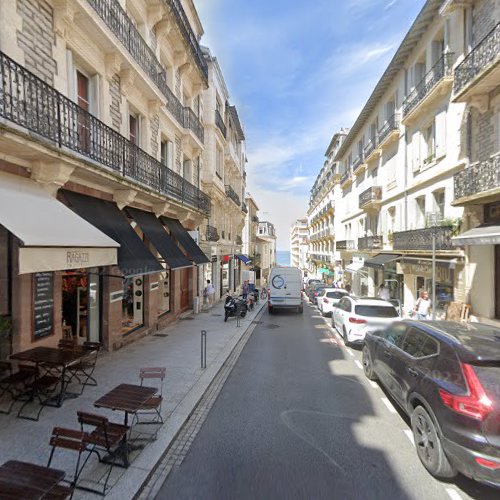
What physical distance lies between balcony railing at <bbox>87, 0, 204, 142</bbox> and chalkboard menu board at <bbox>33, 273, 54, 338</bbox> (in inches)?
266

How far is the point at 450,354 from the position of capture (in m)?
4.38

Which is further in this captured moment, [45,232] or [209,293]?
[209,293]

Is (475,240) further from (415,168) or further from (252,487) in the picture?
(252,487)

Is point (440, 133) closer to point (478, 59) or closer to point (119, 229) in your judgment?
point (478, 59)

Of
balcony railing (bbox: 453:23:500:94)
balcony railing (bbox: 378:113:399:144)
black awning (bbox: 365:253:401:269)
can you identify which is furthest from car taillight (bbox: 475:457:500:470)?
balcony railing (bbox: 378:113:399:144)

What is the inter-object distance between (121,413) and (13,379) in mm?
2009

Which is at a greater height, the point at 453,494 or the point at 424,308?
the point at 424,308

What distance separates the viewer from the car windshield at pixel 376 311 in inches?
414

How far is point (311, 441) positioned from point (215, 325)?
10119 millimetres

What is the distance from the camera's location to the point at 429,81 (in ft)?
48.8

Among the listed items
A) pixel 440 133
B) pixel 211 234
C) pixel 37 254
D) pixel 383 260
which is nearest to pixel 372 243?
pixel 383 260

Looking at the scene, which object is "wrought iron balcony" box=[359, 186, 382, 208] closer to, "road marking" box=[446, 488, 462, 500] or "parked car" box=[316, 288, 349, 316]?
"parked car" box=[316, 288, 349, 316]

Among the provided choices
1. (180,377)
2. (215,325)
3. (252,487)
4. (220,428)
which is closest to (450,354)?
(252,487)

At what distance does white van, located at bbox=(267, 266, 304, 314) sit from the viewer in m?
18.7
